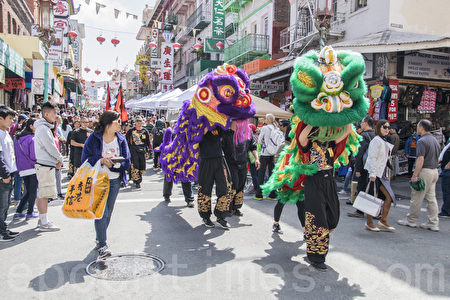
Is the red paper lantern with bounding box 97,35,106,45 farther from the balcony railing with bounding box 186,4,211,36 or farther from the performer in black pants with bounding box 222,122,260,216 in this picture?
the performer in black pants with bounding box 222,122,260,216

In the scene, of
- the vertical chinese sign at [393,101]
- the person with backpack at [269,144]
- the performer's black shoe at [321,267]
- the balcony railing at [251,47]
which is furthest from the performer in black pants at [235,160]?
the balcony railing at [251,47]

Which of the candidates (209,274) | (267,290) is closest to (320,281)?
(267,290)

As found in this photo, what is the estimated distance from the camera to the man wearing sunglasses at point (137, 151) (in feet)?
31.3

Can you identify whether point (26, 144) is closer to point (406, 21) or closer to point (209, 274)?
point (209, 274)

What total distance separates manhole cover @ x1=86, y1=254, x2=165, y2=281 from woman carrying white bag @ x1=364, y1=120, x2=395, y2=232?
3.41 metres

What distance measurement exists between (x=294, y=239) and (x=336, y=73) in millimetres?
2458

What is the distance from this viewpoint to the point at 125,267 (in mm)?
4250

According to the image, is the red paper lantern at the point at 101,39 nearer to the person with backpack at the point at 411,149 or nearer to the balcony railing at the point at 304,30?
the balcony railing at the point at 304,30

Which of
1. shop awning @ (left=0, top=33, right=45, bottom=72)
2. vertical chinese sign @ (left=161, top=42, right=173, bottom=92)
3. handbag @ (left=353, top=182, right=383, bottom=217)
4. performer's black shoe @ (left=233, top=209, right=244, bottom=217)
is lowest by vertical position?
performer's black shoe @ (left=233, top=209, right=244, bottom=217)

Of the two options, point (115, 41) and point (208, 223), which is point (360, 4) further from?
point (115, 41)

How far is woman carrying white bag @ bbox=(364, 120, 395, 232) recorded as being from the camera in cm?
580

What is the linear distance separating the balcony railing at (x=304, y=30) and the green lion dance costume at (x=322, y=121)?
34.4 ft

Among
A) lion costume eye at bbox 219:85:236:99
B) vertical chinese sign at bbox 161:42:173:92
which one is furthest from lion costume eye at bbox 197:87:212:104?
vertical chinese sign at bbox 161:42:173:92

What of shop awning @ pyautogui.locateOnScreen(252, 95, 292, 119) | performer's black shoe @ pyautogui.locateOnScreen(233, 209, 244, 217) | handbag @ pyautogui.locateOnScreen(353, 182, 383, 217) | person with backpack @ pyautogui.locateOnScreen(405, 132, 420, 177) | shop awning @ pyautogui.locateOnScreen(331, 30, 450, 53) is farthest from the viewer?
shop awning @ pyautogui.locateOnScreen(252, 95, 292, 119)
